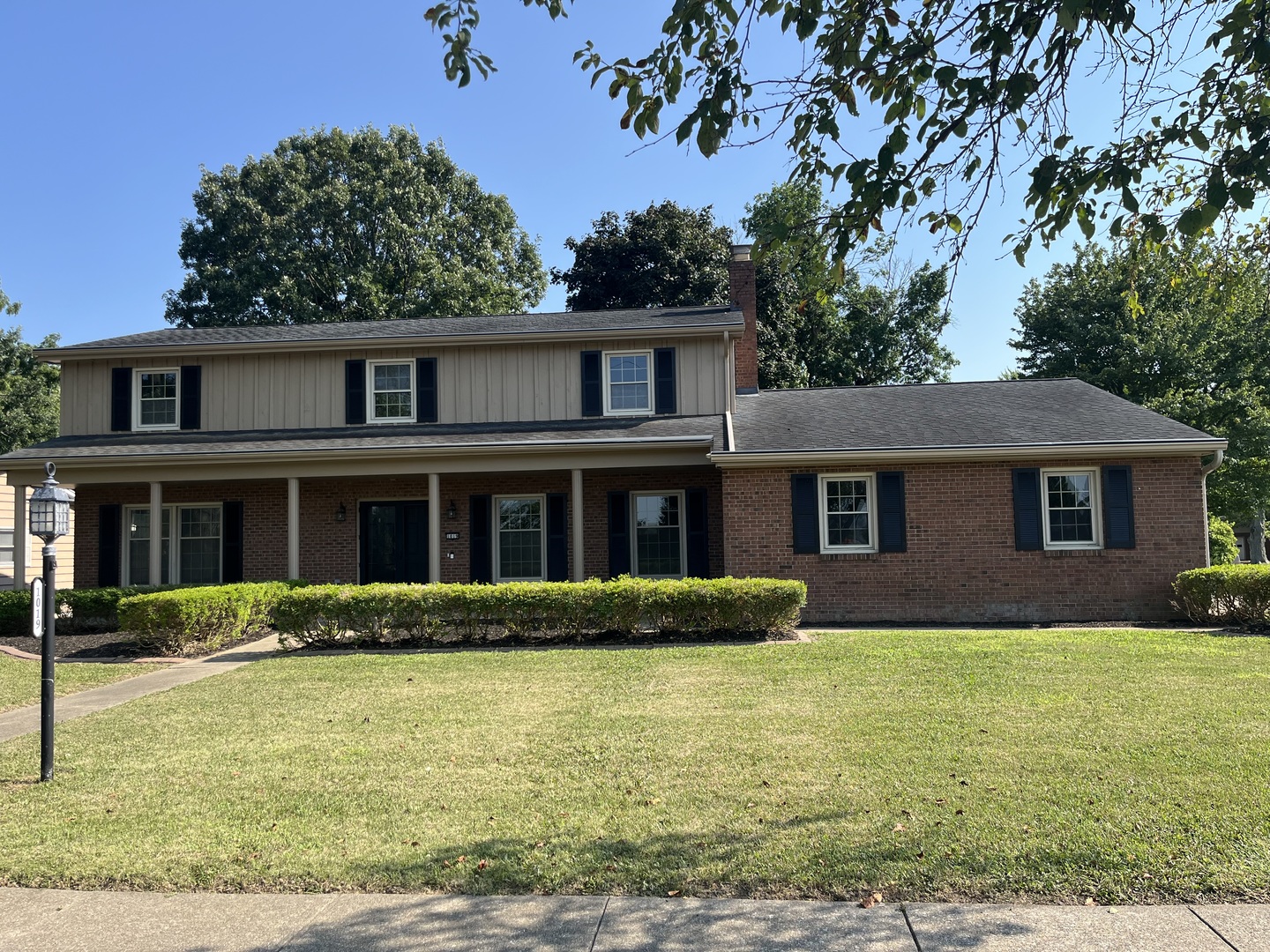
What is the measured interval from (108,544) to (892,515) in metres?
14.7

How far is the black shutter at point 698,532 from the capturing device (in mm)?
16828

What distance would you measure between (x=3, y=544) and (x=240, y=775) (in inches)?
829

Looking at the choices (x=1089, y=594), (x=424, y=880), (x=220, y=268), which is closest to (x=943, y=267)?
(x=424, y=880)

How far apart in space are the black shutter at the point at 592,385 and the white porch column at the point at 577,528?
6.42 feet

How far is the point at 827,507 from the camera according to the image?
15234mm

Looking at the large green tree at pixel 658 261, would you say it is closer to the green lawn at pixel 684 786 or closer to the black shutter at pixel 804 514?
the black shutter at pixel 804 514

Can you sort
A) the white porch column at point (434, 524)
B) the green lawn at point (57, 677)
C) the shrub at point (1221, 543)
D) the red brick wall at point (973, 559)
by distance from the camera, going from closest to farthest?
the green lawn at point (57, 677) < the red brick wall at point (973, 559) < the white porch column at point (434, 524) < the shrub at point (1221, 543)

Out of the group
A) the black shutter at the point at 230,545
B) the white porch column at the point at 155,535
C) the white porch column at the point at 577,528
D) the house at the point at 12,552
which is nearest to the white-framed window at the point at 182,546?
the black shutter at the point at 230,545

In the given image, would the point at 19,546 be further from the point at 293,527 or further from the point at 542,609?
the point at 542,609

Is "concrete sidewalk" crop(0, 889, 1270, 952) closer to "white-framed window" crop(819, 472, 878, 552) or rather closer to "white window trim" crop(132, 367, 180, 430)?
"white-framed window" crop(819, 472, 878, 552)

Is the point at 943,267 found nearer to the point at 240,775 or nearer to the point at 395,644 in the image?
the point at 240,775

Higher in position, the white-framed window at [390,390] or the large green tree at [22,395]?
the large green tree at [22,395]

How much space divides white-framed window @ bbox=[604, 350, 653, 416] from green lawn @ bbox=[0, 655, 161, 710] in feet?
30.3

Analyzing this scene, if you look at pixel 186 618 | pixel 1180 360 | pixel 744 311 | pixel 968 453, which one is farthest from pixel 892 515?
pixel 1180 360
